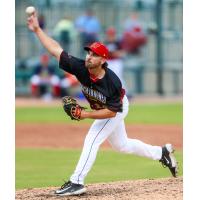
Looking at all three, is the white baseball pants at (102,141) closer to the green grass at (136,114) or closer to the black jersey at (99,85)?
the black jersey at (99,85)

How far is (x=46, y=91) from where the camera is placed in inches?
792

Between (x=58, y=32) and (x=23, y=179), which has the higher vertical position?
(x=58, y=32)

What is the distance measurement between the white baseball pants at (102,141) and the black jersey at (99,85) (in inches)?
10.4

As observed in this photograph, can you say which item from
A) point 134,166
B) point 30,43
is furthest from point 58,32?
point 134,166

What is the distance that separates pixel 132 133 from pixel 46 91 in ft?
23.4

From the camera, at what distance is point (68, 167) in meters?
9.73

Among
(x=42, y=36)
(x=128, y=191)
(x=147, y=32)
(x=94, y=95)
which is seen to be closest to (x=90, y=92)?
(x=94, y=95)

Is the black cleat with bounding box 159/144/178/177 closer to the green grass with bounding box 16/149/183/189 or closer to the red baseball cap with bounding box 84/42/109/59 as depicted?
the green grass with bounding box 16/149/183/189

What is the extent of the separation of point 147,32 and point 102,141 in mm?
14486

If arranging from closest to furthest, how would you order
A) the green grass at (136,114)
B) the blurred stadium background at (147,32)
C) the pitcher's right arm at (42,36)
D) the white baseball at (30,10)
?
the white baseball at (30,10) → the pitcher's right arm at (42,36) → the green grass at (136,114) → the blurred stadium background at (147,32)

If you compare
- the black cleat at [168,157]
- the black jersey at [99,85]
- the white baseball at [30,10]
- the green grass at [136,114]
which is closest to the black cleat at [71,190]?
the black jersey at [99,85]

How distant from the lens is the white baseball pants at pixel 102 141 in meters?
6.94

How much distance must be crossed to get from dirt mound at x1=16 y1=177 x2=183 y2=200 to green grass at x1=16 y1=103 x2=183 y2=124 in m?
7.43

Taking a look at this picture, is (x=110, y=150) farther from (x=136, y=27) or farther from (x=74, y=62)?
(x=136, y=27)
